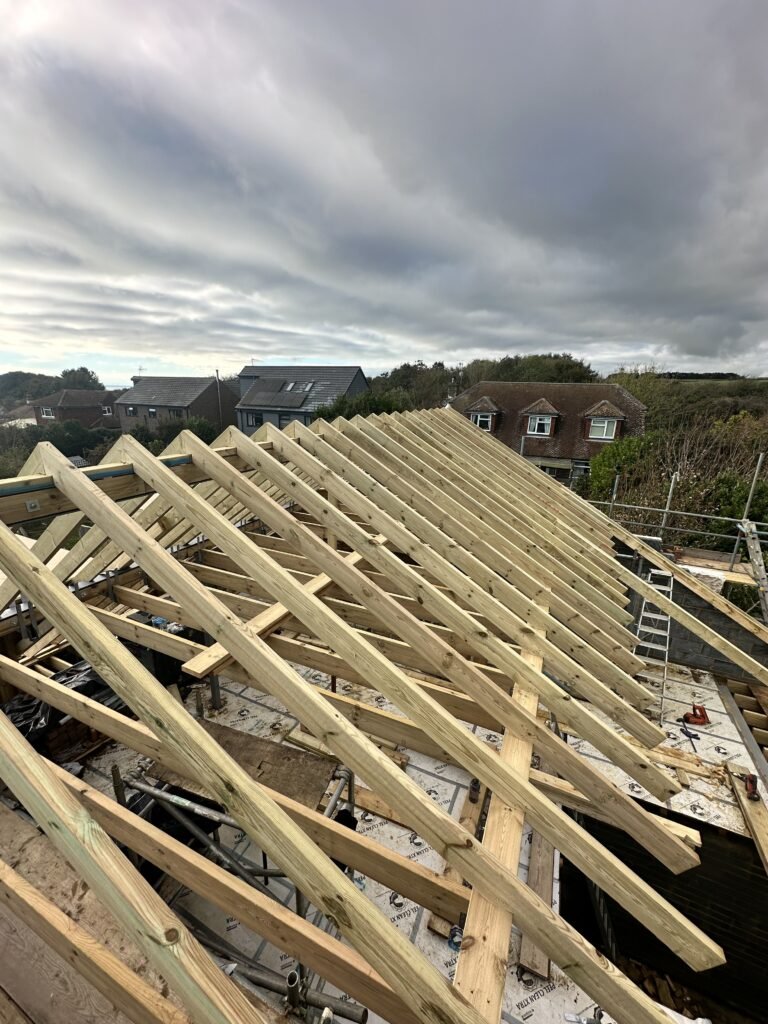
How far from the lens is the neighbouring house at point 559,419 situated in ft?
70.8

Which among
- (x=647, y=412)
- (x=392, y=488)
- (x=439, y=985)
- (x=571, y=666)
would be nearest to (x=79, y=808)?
(x=439, y=985)

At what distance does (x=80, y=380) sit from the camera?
68.3 metres

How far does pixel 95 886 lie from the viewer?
143 centimetres

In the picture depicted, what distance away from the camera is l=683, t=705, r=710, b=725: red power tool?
6.48 metres

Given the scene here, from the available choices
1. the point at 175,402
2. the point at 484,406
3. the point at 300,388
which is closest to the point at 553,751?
the point at 484,406

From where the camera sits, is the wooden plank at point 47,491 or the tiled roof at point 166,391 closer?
the wooden plank at point 47,491

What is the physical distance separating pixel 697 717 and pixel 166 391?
131ft

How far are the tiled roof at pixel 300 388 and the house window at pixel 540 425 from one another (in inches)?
495

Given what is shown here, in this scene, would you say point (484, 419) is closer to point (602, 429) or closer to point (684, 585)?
point (602, 429)

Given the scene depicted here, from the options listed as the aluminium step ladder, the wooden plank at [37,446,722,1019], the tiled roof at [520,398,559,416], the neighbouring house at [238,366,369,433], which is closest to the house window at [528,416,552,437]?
the tiled roof at [520,398,559,416]

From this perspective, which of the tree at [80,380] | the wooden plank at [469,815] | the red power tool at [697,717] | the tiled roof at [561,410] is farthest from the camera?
the tree at [80,380]

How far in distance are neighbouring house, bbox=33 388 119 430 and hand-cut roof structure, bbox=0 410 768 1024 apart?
156 feet

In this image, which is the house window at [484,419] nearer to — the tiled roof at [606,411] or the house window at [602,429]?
the tiled roof at [606,411]

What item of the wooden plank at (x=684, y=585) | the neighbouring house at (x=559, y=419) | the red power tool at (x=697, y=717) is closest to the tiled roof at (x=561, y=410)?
the neighbouring house at (x=559, y=419)
